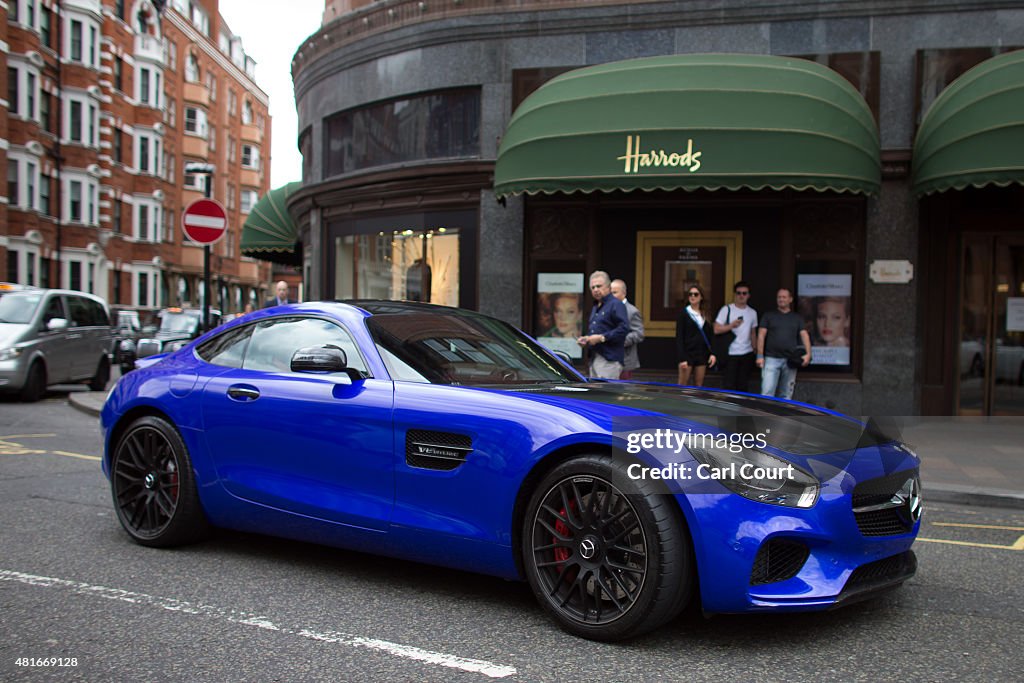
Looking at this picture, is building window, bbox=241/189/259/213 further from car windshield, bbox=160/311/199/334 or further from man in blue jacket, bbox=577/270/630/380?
man in blue jacket, bbox=577/270/630/380

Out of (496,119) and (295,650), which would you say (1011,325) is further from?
(295,650)

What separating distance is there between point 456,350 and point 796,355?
745cm

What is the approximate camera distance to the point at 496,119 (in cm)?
1375

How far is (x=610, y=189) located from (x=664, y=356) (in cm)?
285

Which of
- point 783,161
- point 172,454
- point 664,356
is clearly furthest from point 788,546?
point 664,356

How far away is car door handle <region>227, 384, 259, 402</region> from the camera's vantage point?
4910 millimetres

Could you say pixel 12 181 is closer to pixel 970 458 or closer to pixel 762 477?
pixel 970 458

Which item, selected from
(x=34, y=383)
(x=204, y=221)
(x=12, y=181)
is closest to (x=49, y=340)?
(x=34, y=383)

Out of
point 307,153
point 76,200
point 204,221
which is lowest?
point 204,221

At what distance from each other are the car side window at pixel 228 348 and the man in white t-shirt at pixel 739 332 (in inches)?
303

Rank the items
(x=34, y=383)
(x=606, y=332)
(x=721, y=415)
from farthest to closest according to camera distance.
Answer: (x=34, y=383), (x=606, y=332), (x=721, y=415)

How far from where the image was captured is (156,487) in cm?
526

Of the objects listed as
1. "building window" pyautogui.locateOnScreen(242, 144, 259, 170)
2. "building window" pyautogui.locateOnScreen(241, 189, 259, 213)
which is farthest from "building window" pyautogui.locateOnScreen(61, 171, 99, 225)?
"building window" pyautogui.locateOnScreen(242, 144, 259, 170)

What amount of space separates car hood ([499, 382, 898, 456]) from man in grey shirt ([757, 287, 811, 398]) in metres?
6.77
